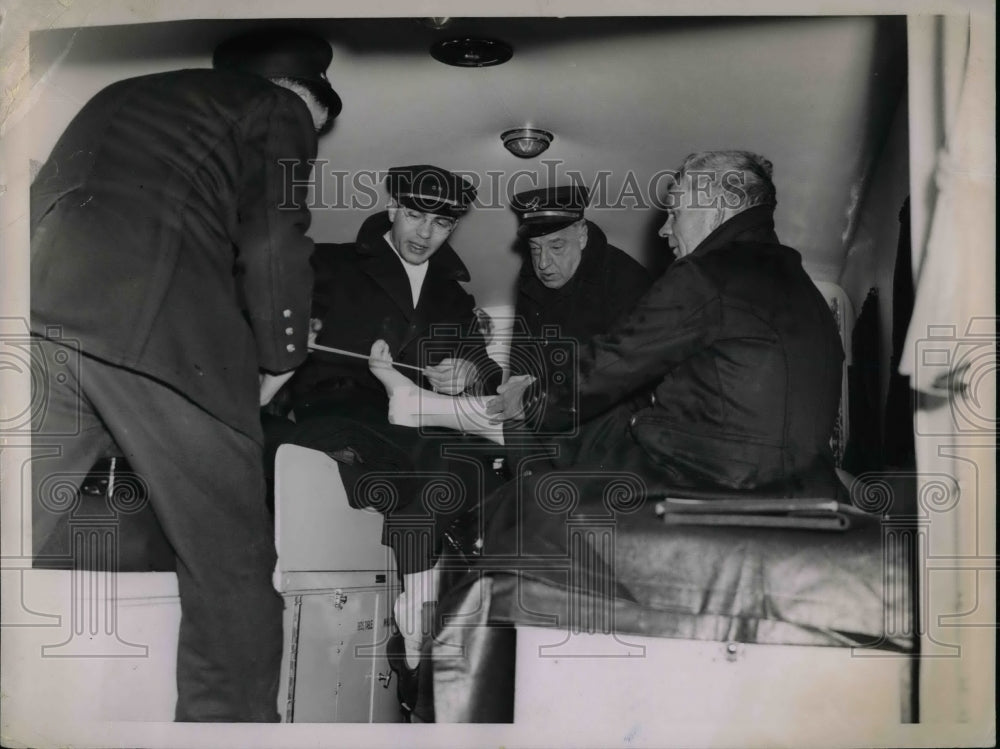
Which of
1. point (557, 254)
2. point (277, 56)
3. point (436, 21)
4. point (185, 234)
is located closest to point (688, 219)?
point (557, 254)

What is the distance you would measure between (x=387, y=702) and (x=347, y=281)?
0.92 metres

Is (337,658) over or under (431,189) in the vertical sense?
under

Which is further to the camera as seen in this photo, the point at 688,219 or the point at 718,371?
the point at 688,219

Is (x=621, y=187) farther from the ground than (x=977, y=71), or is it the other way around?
(x=977, y=71)

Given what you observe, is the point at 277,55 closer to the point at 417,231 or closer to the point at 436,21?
the point at 436,21

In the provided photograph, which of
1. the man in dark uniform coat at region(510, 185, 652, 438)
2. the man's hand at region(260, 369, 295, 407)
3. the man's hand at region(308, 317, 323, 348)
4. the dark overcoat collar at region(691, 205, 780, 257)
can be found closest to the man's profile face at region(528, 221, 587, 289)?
the man in dark uniform coat at region(510, 185, 652, 438)

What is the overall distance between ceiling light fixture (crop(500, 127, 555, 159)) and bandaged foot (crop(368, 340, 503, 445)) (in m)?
0.54

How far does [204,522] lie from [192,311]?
1.44ft

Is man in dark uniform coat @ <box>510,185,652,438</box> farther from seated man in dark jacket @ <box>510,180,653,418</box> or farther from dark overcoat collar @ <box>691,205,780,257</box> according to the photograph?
dark overcoat collar @ <box>691,205,780,257</box>

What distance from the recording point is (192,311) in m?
2.61

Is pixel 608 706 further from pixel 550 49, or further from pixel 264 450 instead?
pixel 550 49

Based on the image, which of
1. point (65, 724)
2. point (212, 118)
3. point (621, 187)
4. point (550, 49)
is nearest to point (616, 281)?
point (621, 187)

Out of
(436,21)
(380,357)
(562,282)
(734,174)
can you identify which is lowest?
(380,357)

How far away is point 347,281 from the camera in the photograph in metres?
2.79
